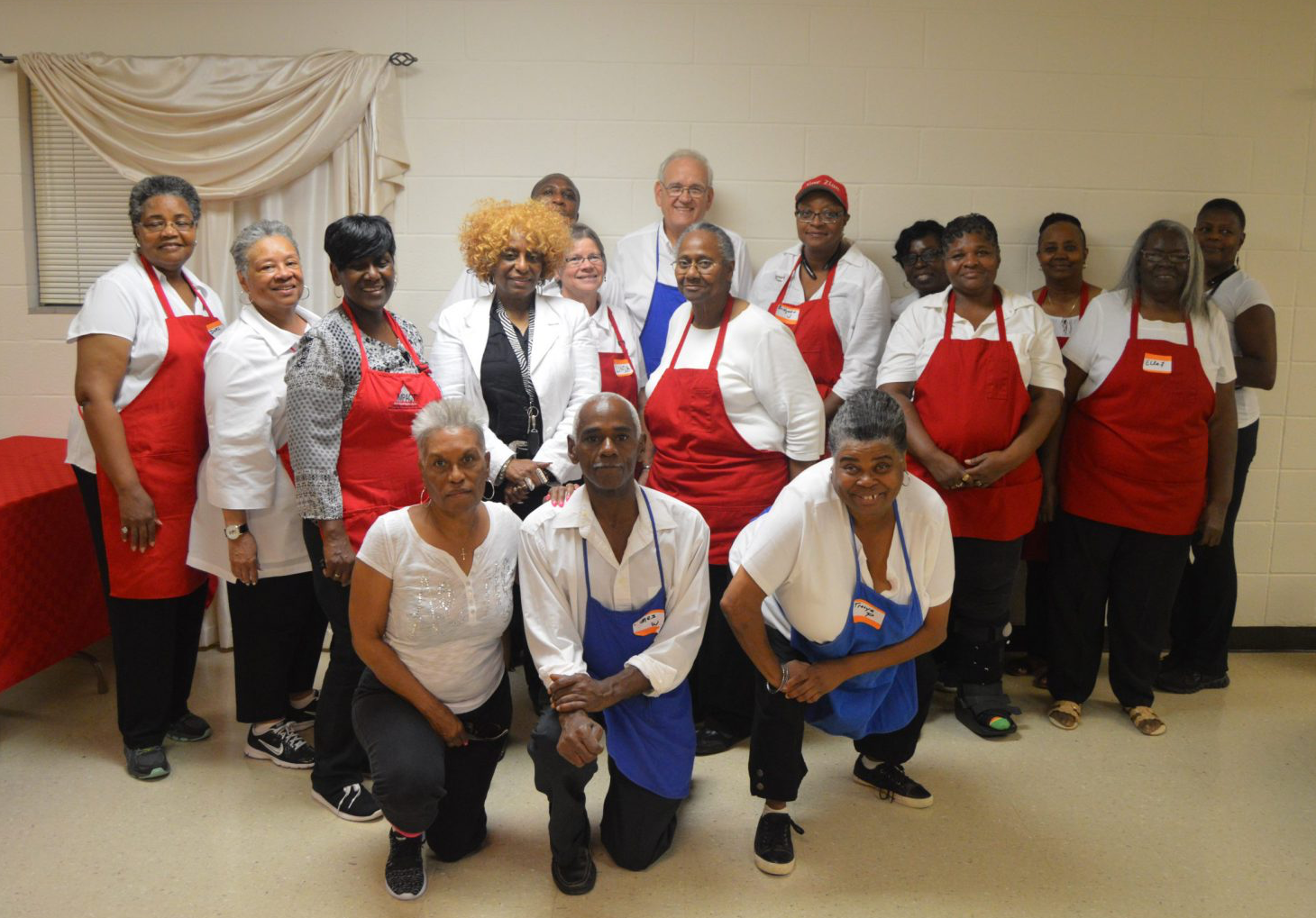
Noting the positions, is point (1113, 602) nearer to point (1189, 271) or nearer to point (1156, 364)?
point (1156, 364)

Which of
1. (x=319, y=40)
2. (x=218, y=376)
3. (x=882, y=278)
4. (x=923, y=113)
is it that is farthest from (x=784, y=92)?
(x=218, y=376)

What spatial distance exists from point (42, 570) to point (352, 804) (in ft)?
4.73

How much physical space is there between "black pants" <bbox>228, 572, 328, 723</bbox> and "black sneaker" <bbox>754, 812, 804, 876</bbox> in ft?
4.79

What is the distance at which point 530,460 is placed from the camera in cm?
305

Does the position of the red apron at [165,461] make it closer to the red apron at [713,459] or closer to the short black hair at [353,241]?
the short black hair at [353,241]

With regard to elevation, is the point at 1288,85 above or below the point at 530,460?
above

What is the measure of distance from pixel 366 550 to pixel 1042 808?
2005mm

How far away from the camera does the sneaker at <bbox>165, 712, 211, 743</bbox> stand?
3.26 meters

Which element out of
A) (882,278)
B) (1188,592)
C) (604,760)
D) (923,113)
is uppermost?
(923,113)

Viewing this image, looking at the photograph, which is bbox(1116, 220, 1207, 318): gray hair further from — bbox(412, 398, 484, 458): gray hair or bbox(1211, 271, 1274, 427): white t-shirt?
bbox(412, 398, 484, 458): gray hair

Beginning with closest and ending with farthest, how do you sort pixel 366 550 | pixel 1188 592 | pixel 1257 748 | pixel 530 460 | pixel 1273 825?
1. pixel 366 550
2. pixel 1273 825
3. pixel 530 460
4. pixel 1257 748
5. pixel 1188 592

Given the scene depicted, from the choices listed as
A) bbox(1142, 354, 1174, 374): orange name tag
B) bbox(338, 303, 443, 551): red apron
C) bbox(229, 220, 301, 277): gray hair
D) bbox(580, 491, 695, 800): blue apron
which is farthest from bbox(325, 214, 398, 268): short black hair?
bbox(1142, 354, 1174, 374): orange name tag

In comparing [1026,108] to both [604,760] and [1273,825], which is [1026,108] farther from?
[604,760]

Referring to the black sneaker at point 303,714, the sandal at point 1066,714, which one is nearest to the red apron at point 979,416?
the sandal at point 1066,714
